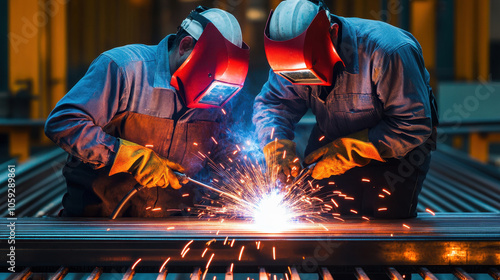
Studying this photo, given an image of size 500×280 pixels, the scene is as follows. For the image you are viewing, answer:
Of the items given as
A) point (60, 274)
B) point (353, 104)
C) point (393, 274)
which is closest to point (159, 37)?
point (353, 104)

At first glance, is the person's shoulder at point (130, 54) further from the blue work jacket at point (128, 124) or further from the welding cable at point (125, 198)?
the welding cable at point (125, 198)

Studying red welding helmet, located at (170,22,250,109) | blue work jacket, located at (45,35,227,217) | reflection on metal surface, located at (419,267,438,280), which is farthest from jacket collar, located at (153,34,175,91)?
reflection on metal surface, located at (419,267,438,280)

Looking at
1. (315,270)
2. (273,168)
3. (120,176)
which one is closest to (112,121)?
(120,176)

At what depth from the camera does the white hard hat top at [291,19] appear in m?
1.64

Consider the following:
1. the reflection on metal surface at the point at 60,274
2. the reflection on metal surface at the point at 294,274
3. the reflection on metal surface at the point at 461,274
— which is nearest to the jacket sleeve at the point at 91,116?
the reflection on metal surface at the point at 60,274

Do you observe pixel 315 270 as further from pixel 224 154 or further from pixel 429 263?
pixel 224 154

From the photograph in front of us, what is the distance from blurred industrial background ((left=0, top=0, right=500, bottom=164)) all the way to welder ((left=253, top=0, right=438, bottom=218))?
3.12 m

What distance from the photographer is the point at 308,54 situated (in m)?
1.63

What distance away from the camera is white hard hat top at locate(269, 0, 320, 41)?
5.40 ft

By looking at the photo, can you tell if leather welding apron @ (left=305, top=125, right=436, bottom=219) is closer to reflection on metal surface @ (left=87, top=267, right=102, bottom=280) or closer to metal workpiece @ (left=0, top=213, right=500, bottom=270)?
metal workpiece @ (left=0, top=213, right=500, bottom=270)

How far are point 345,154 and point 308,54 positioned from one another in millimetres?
486

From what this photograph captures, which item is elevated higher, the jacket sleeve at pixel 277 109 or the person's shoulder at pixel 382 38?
the person's shoulder at pixel 382 38

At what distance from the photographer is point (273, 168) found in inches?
80.0

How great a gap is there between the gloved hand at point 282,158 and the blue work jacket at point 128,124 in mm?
289
